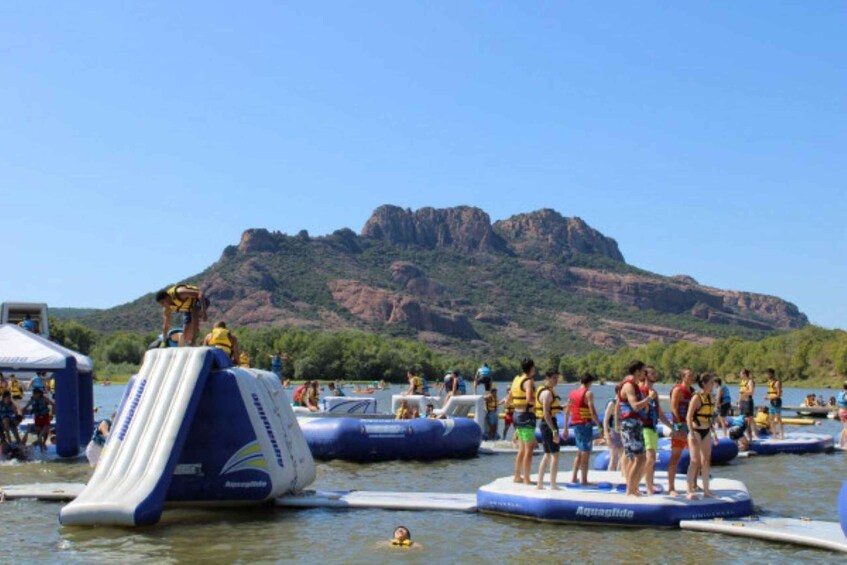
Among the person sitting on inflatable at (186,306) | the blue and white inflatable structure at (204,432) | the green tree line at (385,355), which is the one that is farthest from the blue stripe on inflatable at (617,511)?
the green tree line at (385,355)

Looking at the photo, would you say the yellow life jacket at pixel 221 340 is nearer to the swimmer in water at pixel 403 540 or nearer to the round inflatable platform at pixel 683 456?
the swimmer in water at pixel 403 540

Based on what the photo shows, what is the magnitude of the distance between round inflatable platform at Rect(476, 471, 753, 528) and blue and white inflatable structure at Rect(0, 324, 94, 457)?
35.0 feet

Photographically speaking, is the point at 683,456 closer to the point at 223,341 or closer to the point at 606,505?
the point at 606,505

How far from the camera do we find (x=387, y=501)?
15.4 metres

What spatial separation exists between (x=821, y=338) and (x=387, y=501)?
4820 inches

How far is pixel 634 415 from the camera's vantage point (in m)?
13.5

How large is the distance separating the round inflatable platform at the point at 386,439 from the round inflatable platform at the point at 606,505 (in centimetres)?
811

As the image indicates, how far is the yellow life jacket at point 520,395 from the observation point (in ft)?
47.8

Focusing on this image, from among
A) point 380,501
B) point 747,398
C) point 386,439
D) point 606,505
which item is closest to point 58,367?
point 386,439

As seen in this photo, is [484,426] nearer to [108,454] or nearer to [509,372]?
[108,454]

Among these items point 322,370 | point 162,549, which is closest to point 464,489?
point 162,549

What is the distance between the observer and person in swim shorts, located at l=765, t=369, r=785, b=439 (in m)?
25.1

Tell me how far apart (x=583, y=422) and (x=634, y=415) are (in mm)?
1762

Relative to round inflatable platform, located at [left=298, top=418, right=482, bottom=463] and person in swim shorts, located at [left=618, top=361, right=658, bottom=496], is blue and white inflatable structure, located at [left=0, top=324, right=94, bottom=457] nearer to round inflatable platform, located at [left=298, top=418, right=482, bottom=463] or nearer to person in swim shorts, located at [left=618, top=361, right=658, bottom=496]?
round inflatable platform, located at [left=298, top=418, right=482, bottom=463]
